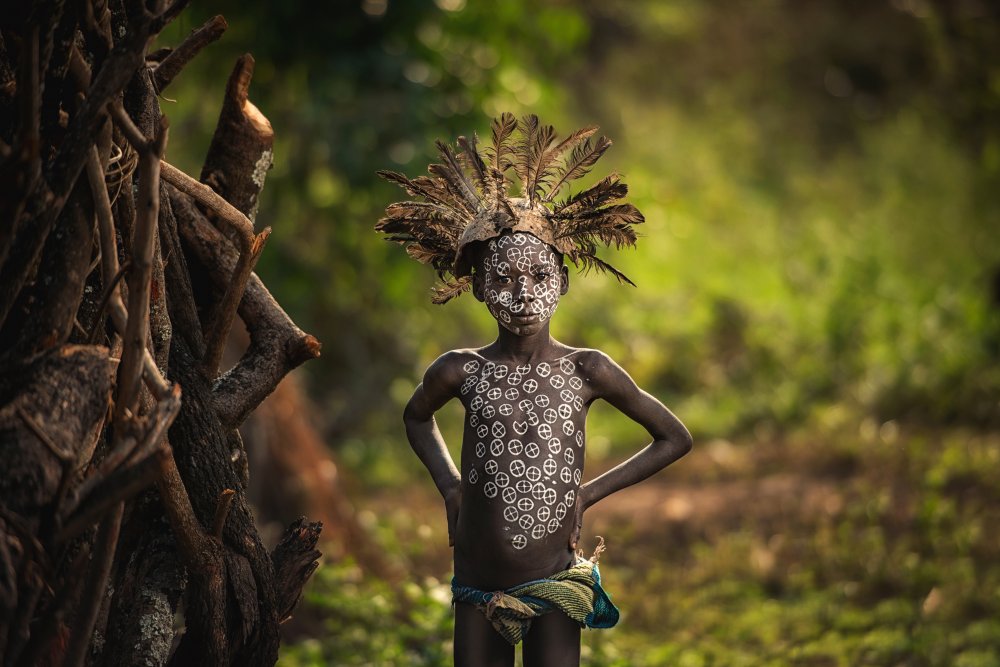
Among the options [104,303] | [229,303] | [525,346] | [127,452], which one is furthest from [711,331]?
[127,452]

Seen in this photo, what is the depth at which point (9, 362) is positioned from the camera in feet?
7.49

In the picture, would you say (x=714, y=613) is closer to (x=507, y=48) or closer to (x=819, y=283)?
(x=507, y=48)

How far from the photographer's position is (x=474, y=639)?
2.93 meters

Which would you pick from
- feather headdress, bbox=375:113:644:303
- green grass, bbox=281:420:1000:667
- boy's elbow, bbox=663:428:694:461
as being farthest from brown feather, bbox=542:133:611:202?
green grass, bbox=281:420:1000:667

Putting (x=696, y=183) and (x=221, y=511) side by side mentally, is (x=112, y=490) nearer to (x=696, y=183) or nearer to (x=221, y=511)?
(x=221, y=511)

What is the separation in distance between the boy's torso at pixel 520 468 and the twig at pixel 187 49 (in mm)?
1067

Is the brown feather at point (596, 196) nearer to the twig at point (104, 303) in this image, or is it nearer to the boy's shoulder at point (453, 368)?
the boy's shoulder at point (453, 368)

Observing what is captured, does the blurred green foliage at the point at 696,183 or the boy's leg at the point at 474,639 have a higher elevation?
the blurred green foliage at the point at 696,183

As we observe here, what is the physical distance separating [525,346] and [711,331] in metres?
7.29

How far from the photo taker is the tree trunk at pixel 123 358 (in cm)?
217

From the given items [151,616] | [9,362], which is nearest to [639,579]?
[151,616]

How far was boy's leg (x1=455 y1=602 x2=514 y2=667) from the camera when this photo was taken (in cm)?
294

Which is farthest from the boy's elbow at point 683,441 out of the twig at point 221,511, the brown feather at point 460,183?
the twig at point 221,511

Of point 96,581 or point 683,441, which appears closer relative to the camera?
point 96,581
